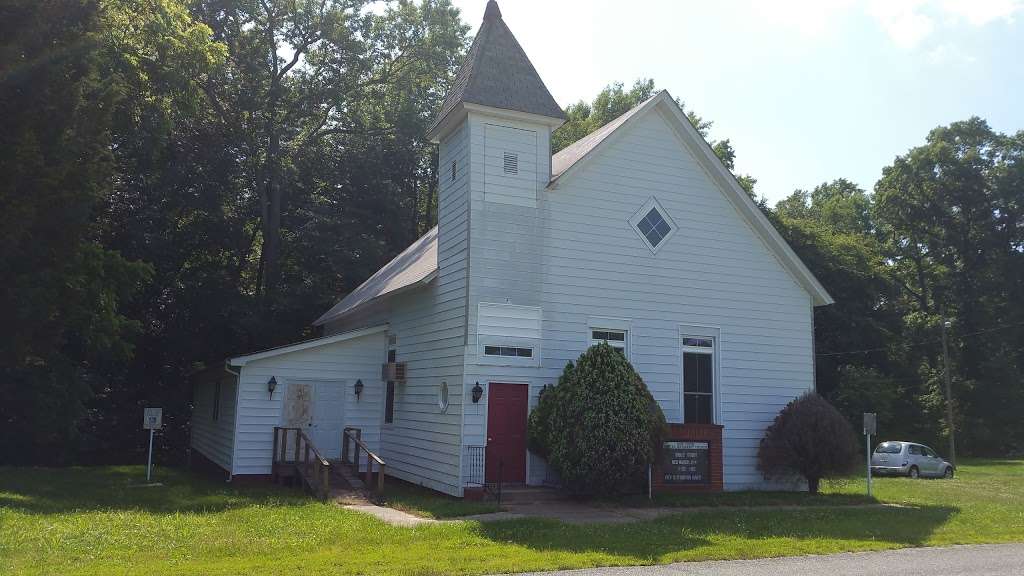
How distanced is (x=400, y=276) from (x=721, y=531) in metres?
11.4

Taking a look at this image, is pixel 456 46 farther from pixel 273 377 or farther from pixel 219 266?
pixel 273 377

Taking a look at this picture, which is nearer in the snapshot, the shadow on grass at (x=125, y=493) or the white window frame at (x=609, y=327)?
the shadow on grass at (x=125, y=493)

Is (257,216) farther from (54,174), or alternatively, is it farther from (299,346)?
(54,174)

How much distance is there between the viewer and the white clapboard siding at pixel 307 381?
1816 cm

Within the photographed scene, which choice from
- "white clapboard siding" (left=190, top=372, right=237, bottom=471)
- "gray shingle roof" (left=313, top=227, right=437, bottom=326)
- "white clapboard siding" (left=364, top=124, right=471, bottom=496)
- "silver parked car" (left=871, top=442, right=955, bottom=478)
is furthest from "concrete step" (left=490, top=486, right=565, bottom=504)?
"silver parked car" (left=871, top=442, right=955, bottom=478)

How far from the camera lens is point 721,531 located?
11883 millimetres

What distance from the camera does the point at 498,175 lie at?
16.1 m

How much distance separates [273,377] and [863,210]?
178 ft

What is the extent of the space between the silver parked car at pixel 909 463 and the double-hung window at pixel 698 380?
1596 centimetres

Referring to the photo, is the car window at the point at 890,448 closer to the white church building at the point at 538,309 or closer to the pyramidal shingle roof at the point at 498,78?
the white church building at the point at 538,309

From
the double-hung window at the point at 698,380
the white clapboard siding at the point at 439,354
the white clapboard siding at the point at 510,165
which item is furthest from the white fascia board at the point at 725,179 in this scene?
the double-hung window at the point at 698,380

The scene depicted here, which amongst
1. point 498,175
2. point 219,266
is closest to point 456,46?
point 219,266

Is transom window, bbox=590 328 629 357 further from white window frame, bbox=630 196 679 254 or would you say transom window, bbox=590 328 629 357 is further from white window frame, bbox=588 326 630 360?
white window frame, bbox=630 196 679 254

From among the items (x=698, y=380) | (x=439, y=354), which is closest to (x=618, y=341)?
(x=698, y=380)
